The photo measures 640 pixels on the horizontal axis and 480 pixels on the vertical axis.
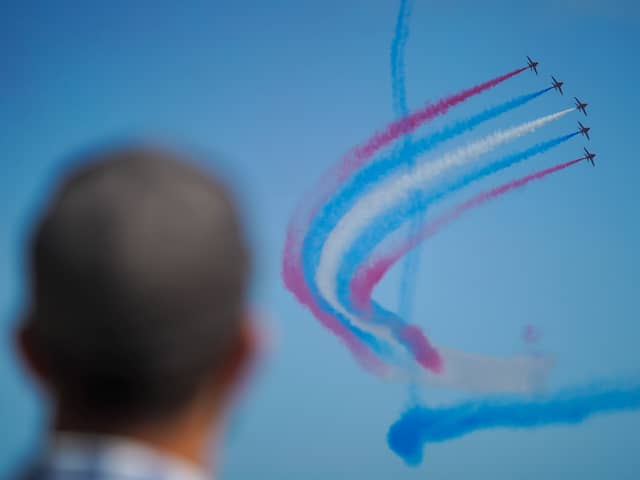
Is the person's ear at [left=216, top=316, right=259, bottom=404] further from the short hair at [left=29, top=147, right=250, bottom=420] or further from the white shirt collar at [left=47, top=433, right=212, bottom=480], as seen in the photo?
the white shirt collar at [left=47, top=433, right=212, bottom=480]

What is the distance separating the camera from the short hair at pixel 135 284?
1.62 metres

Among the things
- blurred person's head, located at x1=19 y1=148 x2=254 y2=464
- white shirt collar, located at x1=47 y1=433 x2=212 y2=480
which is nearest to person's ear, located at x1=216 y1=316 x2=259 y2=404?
blurred person's head, located at x1=19 y1=148 x2=254 y2=464

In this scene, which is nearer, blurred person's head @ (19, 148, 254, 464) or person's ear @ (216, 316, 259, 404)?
blurred person's head @ (19, 148, 254, 464)

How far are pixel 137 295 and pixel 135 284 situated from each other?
0.08ft

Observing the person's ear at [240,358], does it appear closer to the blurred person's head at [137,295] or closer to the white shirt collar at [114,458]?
the blurred person's head at [137,295]

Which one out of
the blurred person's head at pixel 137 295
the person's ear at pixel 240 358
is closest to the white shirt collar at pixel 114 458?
the blurred person's head at pixel 137 295

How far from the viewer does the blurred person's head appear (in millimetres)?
1623

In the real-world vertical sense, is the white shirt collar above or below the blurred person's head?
below

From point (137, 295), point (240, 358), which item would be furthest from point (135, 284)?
point (240, 358)

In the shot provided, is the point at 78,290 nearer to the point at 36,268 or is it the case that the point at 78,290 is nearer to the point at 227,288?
the point at 36,268

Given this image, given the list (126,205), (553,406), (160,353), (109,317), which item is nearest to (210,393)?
(160,353)

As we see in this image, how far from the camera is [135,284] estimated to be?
1.62 meters

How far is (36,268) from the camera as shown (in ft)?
5.62

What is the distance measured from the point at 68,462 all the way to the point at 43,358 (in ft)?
0.95
